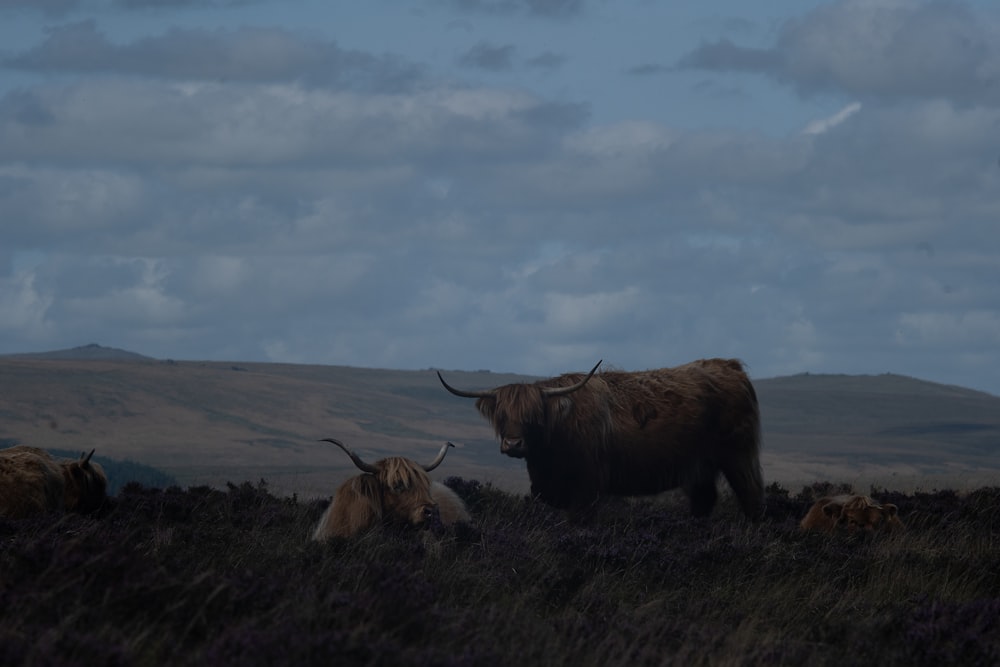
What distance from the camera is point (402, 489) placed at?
9844 millimetres

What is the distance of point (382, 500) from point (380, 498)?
0.07ft

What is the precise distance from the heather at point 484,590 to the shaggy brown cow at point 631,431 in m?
0.45

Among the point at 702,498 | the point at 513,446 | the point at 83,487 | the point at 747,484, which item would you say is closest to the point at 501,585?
the point at 513,446

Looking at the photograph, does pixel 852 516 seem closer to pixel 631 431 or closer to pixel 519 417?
pixel 631 431

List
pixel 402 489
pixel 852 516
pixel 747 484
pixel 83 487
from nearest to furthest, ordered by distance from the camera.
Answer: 1. pixel 402 489
2. pixel 83 487
3. pixel 852 516
4. pixel 747 484

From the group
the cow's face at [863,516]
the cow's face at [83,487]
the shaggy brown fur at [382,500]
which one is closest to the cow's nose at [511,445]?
Answer: the shaggy brown fur at [382,500]

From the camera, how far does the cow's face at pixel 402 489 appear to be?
32.0 ft

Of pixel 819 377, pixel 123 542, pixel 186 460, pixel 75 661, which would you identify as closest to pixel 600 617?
pixel 123 542

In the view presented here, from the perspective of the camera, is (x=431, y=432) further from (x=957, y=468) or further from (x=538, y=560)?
(x=538, y=560)

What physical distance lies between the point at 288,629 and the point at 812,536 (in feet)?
19.4

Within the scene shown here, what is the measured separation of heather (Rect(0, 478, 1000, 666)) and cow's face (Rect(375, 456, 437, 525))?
172 millimetres

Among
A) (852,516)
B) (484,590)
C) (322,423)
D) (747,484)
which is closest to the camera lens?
(484,590)

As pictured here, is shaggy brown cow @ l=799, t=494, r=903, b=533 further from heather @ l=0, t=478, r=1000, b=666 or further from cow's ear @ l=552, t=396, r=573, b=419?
cow's ear @ l=552, t=396, r=573, b=419

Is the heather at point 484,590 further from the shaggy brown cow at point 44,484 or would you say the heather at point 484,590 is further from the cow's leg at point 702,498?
the cow's leg at point 702,498
